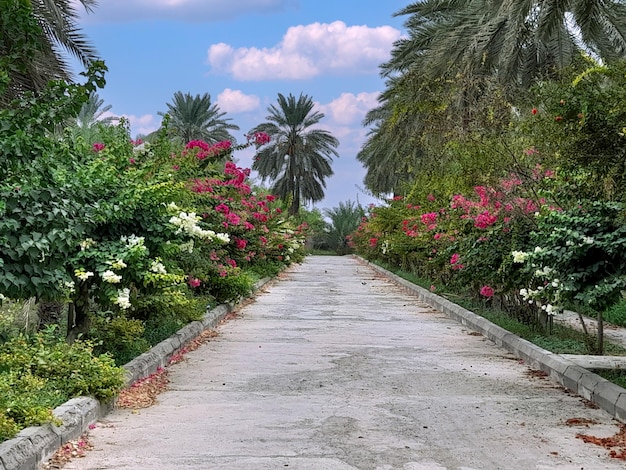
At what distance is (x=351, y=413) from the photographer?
682 cm

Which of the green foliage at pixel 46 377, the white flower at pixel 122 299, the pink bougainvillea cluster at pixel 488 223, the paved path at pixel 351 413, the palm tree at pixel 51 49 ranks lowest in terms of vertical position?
the paved path at pixel 351 413

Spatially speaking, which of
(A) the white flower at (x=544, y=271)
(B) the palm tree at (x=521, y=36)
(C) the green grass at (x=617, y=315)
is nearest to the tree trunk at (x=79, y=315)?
(A) the white flower at (x=544, y=271)

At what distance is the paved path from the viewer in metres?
5.44

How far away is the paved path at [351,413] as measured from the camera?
544 cm

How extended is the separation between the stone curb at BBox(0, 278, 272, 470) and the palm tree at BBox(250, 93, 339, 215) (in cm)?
3863

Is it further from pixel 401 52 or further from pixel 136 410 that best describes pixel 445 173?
pixel 136 410

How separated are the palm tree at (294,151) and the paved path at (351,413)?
3578 cm

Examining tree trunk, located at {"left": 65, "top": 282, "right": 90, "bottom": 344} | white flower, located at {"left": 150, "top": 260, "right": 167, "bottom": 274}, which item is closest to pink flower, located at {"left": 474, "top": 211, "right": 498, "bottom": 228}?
white flower, located at {"left": 150, "top": 260, "right": 167, "bottom": 274}

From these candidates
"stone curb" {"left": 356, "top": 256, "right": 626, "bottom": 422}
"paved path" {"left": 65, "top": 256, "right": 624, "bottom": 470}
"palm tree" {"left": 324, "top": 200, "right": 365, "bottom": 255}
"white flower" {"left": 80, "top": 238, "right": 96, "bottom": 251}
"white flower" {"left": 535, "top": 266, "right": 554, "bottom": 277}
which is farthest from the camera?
"palm tree" {"left": 324, "top": 200, "right": 365, "bottom": 255}

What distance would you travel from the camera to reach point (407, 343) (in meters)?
11.7

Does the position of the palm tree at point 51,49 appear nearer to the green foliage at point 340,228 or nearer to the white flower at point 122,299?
the white flower at point 122,299

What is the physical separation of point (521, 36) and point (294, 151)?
3264 centimetres

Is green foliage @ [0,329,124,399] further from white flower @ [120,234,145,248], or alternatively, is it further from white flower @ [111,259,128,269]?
white flower @ [120,234,145,248]

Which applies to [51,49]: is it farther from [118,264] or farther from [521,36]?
[521,36]
